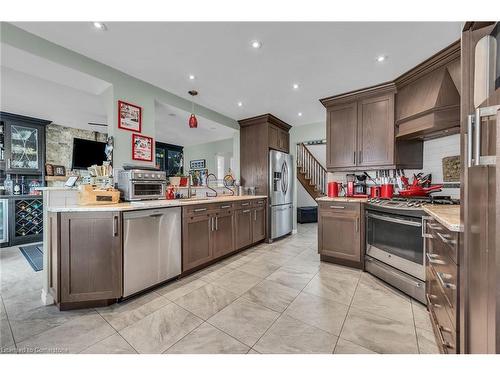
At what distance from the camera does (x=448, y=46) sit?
1977 millimetres

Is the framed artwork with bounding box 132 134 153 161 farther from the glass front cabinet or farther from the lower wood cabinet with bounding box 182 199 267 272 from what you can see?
the glass front cabinet

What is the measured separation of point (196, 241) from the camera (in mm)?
2564

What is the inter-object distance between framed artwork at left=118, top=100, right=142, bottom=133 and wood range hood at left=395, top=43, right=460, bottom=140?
3.27 metres

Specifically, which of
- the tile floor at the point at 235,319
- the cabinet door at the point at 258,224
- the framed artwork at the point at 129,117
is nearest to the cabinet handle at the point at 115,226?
the tile floor at the point at 235,319

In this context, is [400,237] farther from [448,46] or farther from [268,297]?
[448,46]

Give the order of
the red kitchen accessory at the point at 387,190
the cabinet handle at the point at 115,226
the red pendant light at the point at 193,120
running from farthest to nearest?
the red pendant light at the point at 193,120, the red kitchen accessory at the point at 387,190, the cabinet handle at the point at 115,226

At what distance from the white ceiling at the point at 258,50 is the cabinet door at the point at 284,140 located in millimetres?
1473

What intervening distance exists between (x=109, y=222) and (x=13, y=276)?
1.92 meters

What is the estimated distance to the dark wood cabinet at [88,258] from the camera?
1.78m

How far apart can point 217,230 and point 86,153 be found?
Result: 13.1 ft

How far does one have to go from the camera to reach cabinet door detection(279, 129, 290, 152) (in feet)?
14.4

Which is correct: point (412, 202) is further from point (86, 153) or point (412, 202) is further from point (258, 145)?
point (86, 153)

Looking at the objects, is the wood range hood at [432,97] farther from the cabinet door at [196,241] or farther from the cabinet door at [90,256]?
the cabinet door at [90,256]
